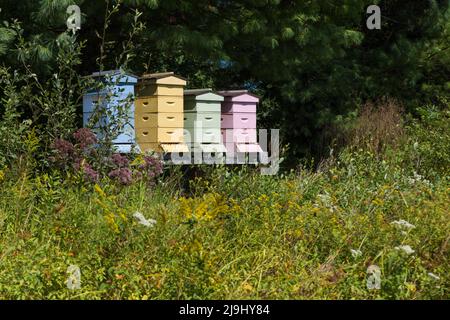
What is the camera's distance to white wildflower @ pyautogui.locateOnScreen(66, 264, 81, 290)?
12.9 feet

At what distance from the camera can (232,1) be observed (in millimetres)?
10188

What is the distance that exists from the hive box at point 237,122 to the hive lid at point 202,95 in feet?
1.19

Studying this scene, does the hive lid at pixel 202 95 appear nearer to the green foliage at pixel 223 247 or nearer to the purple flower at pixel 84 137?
the purple flower at pixel 84 137

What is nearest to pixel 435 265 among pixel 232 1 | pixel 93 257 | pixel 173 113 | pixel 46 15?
pixel 93 257

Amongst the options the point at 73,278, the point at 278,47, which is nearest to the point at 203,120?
the point at 278,47

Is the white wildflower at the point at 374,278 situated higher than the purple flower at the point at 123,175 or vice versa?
the purple flower at the point at 123,175

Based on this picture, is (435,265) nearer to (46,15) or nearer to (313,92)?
(46,15)

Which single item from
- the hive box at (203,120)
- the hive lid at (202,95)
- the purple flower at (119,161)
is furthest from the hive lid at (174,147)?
the purple flower at (119,161)

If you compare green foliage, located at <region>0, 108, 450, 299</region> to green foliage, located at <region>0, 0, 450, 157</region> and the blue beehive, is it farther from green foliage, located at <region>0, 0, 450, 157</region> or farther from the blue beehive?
green foliage, located at <region>0, 0, 450, 157</region>

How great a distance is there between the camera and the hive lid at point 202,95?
9.24m

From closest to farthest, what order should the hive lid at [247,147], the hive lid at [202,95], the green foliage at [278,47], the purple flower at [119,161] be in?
the purple flower at [119,161] < the hive lid at [202,95] < the green foliage at [278,47] < the hive lid at [247,147]

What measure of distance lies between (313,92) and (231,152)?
3808 mm

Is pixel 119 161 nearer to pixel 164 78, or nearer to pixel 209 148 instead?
pixel 164 78

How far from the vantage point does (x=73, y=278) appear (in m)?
3.98
